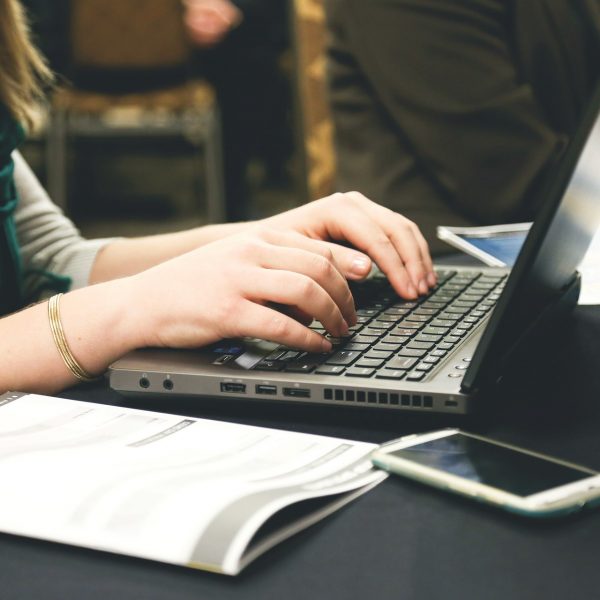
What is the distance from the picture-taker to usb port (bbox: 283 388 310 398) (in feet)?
1.76

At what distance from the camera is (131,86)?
11.4ft

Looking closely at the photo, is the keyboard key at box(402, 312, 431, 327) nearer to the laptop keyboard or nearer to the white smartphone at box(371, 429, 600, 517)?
the laptop keyboard

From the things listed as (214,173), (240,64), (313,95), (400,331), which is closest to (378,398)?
(400,331)

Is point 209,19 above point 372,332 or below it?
above

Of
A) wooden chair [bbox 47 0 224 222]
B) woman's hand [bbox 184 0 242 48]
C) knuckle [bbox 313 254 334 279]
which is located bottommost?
wooden chair [bbox 47 0 224 222]

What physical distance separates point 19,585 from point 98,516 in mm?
45

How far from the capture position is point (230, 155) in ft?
12.3

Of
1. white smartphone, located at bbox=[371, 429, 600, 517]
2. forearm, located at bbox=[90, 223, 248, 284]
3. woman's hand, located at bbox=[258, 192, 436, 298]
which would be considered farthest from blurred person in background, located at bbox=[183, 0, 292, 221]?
white smartphone, located at bbox=[371, 429, 600, 517]

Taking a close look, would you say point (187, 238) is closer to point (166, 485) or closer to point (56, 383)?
point (56, 383)

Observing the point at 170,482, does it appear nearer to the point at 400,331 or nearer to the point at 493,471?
the point at 493,471

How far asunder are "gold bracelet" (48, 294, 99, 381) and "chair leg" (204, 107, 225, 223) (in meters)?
2.82

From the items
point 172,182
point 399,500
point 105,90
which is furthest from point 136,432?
point 172,182

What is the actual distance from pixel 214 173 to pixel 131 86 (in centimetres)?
47

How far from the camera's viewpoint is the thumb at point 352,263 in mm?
691
